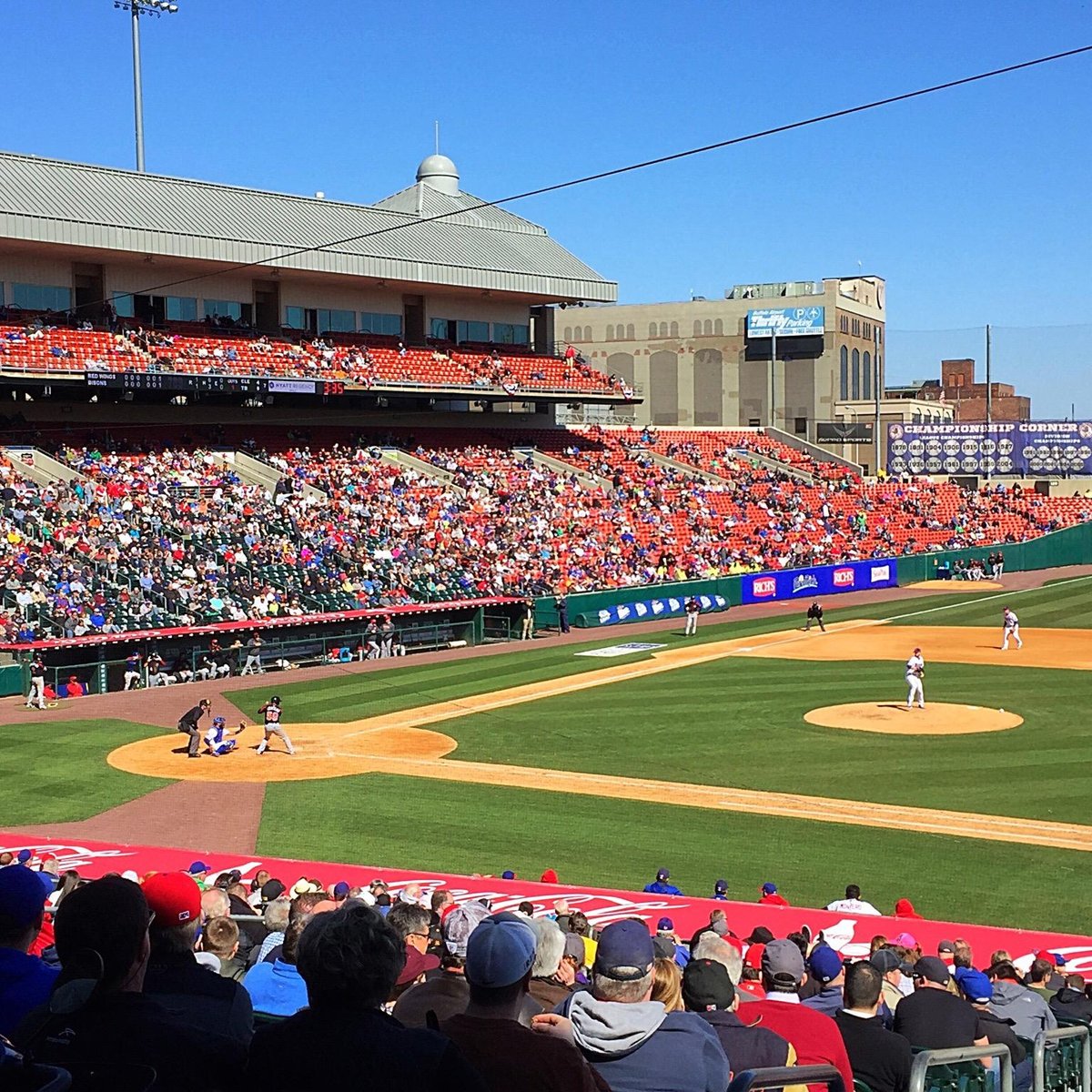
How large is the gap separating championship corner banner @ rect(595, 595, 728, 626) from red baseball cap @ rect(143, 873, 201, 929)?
130 ft

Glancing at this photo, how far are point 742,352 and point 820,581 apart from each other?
3907cm

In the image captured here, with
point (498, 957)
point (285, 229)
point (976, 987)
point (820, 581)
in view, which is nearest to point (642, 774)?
point (976, 987)

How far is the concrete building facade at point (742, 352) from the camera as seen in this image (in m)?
87.2

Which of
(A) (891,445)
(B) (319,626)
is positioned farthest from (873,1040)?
(A) (891,445)

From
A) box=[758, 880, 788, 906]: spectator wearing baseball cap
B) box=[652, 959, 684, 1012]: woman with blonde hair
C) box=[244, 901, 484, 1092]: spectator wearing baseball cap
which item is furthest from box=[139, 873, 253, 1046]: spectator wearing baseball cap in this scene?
box=[758, 880, 788, 906]: spectator wearing baseball cap

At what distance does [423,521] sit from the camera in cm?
4509

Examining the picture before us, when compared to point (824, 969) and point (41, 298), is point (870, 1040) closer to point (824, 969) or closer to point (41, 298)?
point (824, 969)

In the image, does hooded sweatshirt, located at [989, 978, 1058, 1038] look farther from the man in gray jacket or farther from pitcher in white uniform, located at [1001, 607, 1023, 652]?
pitcher in white uniform, located at [1001, 607, 1023, 652]

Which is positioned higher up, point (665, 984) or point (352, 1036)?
point (352, 1036)

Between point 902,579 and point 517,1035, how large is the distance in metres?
54.7

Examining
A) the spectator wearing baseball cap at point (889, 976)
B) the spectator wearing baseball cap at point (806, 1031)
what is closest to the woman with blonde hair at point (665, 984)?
the spectator wearing baseball cap at point (806, 1031)

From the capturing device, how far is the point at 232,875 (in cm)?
1382

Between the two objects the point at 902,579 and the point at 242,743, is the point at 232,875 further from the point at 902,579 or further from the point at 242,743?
the point at 902,579

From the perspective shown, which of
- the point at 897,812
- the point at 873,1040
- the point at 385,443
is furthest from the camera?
the point at 385,443
